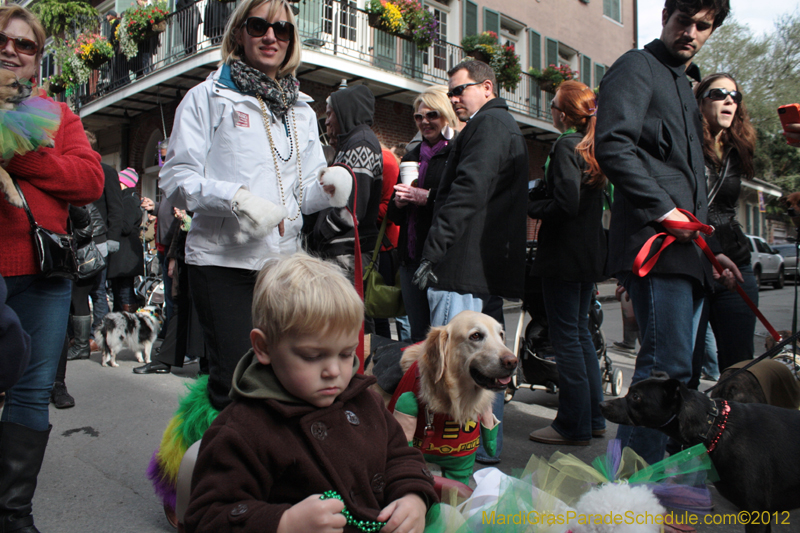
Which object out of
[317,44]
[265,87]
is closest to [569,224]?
[265,87]

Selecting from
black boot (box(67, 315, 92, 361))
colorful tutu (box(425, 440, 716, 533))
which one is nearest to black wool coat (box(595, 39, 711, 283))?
colorful tutu (box(425, 440, 716, 533))

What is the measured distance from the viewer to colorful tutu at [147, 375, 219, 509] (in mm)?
2311

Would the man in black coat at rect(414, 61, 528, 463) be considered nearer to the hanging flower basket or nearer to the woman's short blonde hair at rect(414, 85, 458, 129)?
the woman's short blonde hair at rect(414, 85, 458, 129)

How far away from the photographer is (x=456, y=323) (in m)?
2.75

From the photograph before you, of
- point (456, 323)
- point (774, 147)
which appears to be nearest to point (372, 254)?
point (456, 323)

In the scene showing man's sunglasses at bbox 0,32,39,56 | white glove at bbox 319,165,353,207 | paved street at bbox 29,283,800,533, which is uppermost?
man's sunglasses at bbox 0,32,39,56

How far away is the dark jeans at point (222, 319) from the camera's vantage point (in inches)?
91.3

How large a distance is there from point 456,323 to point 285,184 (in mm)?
1036

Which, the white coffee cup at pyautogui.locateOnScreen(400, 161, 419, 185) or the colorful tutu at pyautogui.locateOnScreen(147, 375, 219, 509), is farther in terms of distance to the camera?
the white coffee cup at pyautogui.locateOnScreen(400, 161, 419, 185)

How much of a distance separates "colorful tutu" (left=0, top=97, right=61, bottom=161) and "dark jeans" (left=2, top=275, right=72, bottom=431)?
51 centimetres

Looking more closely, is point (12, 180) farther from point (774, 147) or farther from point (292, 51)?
point (774, 147)

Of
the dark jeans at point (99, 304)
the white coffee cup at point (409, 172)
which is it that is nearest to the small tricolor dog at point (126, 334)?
the dark jeans at point (99, 304)

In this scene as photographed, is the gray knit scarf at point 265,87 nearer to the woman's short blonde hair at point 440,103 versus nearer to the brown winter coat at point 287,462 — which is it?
the brown winter coat at point 287,462

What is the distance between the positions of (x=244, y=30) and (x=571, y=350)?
264cm
